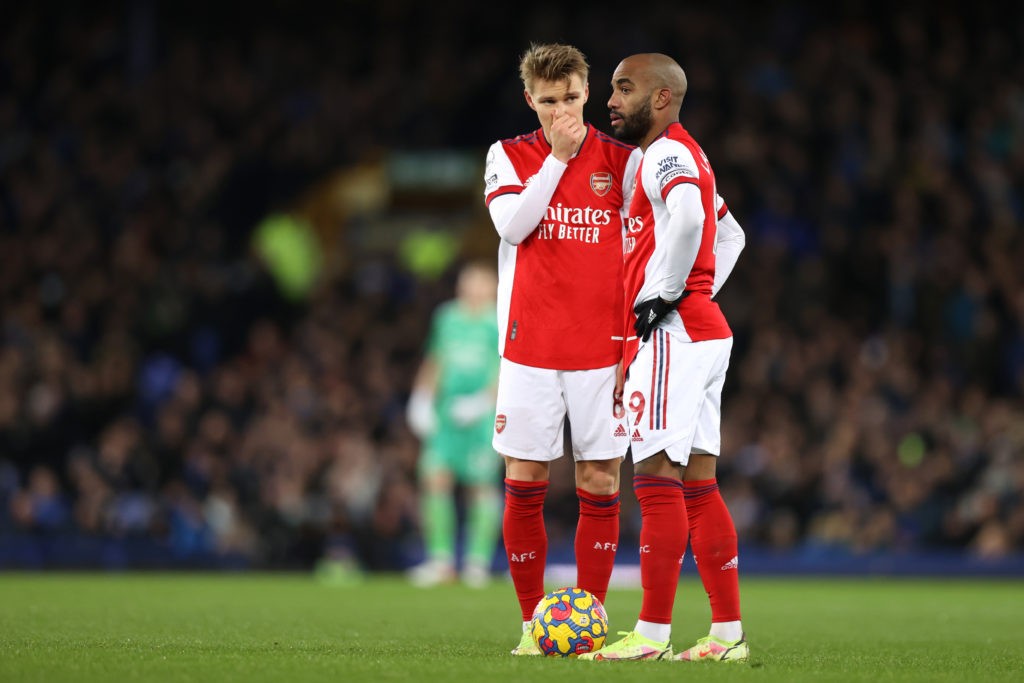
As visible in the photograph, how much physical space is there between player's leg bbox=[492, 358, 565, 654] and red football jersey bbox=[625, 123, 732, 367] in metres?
0.44

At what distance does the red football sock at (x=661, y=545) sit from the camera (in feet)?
19.4

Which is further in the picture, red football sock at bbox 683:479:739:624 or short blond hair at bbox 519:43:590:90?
short blond hair at bbox 519:43:590:90

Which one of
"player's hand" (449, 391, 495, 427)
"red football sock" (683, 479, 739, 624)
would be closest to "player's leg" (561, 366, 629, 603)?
"red football sock" (683, 479, 739, 624)

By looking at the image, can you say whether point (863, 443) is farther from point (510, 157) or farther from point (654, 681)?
point (654, 681)

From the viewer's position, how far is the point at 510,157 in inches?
255

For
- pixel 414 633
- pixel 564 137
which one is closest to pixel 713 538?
pixel 564 137

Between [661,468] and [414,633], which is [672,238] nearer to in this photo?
[661,468]

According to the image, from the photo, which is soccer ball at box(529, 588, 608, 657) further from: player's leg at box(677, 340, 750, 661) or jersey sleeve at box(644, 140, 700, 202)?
jersey sleeve at box(644, 140, 700, 202)

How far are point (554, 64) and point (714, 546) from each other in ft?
7.03

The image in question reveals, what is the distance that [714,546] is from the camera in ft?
19.9

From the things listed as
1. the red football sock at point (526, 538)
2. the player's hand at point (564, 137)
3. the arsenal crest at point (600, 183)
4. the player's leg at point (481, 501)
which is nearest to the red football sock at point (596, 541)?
the red football sock at point (526, 538)

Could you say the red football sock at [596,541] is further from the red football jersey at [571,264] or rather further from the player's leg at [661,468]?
the red football jersey at [571,264]

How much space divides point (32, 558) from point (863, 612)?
8.67 metres

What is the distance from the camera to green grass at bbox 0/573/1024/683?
17.4 feet
